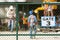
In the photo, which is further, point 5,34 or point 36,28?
point 36,28

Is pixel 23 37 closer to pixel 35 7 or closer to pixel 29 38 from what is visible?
pixel 29 38

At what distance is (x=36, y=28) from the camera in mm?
11602

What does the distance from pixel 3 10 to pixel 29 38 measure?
148cm

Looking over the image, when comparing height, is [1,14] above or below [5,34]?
above

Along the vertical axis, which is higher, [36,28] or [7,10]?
[7,10]

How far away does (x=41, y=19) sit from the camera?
10859 mm

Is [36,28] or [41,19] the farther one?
[36,28]

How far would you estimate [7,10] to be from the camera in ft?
37.6

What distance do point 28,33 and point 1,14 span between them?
4.22ft

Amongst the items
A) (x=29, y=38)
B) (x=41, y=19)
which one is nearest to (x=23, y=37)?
(x=29, y=38)

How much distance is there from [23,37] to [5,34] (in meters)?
0.80

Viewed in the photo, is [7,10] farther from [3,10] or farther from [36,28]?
[36,28]

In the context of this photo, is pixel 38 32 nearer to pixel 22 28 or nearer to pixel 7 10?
pixel 22 28

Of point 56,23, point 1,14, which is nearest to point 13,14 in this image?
point 1,14
